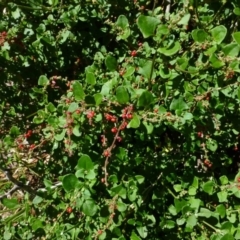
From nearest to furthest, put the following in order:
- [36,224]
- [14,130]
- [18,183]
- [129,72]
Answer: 1. [129,72]
2. [36,224]
3. [14,130]
4. [18,183]

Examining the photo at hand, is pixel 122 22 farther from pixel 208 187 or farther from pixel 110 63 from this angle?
pixel 208 187

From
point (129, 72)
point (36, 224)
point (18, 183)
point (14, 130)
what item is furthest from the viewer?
point (18, 183)

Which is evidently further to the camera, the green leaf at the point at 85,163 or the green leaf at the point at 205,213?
the green leaf at the point at 205,213

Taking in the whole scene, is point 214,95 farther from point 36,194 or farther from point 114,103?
point 36,194

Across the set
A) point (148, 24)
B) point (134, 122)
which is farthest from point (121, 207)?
point (148, 24)

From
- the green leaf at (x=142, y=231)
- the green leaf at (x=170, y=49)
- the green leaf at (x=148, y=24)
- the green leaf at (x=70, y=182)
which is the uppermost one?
the green leaf at (x=148, y=24)

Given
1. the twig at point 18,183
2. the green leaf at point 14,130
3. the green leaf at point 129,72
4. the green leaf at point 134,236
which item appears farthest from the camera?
A: the twig at point 18,183

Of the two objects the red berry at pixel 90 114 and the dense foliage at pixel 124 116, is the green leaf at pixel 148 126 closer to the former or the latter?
the dense foliage at pixel 124 116

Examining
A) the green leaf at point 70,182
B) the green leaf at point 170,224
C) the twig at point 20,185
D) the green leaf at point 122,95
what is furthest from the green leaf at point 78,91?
the green leaf at point 170,224

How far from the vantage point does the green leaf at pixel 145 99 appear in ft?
4.46

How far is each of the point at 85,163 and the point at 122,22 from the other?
0.44 meters

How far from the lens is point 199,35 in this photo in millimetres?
1418

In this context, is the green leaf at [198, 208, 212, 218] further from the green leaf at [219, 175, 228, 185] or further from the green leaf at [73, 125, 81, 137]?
the green leaf at [73, 125, 81, 137]

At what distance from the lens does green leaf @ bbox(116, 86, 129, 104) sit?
135 cm
